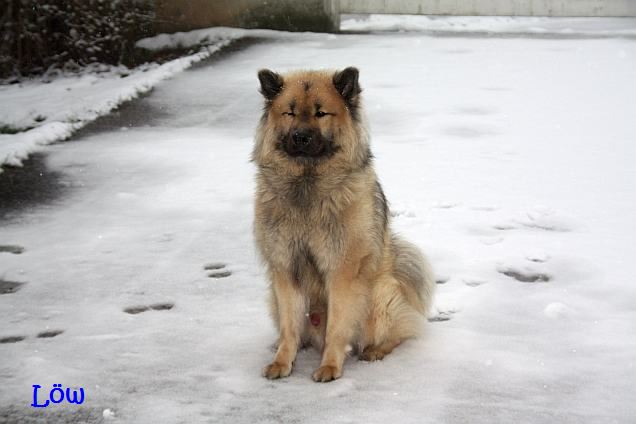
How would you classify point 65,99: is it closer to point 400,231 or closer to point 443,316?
point 400,231

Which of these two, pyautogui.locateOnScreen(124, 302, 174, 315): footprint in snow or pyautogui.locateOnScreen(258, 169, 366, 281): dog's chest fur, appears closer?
pyautogui.locateOnScreen(258, 169, 366, 281): dog's chest fur

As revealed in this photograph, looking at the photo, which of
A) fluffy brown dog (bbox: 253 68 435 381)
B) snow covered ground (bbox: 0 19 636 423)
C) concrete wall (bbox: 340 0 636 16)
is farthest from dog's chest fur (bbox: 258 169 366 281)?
concrete wall (bbox: 340 0 636 16)

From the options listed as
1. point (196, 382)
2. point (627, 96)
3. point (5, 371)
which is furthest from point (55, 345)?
point (627, 96)

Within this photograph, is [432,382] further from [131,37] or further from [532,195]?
[131,37]

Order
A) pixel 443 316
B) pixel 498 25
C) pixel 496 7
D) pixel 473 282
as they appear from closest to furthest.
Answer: pixel 443 316, pixel 473 282, pixel 496 7, pixel 498 25

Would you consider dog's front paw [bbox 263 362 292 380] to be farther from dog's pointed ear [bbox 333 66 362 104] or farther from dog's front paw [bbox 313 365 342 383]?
dog's pointed ear [bbox 333 66 362 104]

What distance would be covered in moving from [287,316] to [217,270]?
1.53 metres

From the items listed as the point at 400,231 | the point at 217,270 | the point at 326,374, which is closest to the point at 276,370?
the point at 326,374

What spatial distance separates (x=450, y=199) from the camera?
22.9ft

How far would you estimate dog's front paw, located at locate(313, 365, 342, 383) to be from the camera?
3906 mm

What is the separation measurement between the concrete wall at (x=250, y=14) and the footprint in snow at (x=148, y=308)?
10.2 metres

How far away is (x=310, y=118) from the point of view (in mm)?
4012

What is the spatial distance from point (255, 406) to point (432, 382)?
0.83 meters

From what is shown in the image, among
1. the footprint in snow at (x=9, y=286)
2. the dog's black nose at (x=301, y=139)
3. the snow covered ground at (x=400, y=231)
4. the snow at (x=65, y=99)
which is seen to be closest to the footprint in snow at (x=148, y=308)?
the snow covered ground at (x=400, y=231)
